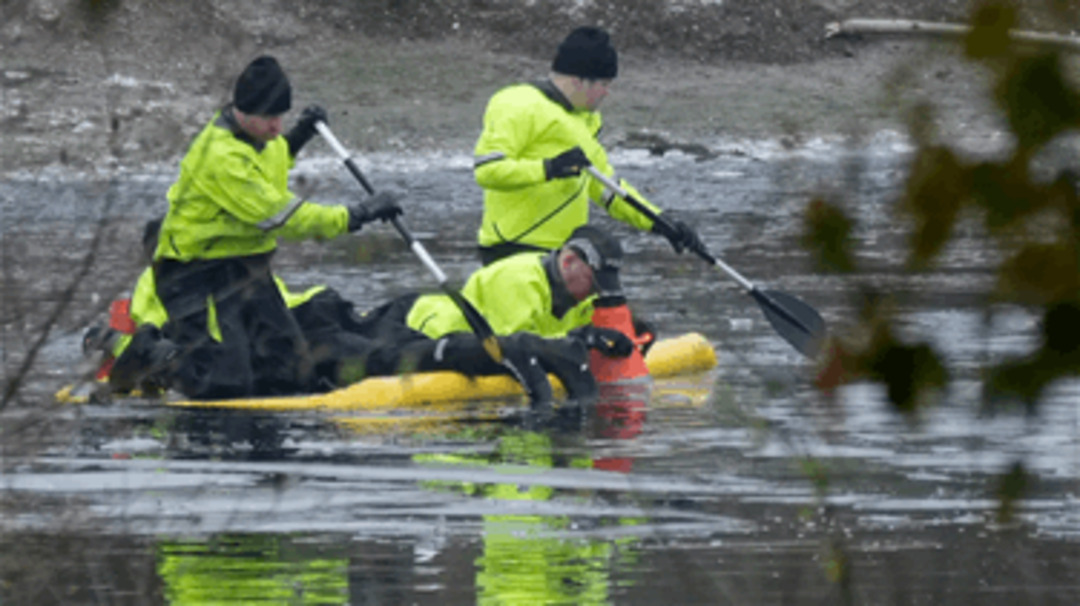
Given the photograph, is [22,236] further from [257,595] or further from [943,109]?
[943,109]

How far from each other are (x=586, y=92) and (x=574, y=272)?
1028 millimetres

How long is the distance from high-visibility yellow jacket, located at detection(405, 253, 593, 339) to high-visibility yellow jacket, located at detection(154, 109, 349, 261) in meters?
0.82

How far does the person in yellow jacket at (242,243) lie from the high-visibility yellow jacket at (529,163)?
618mm

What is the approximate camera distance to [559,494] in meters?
6.83

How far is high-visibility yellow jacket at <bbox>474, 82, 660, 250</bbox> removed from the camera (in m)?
9.84

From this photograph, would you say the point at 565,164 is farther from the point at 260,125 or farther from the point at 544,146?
the point at 260,125

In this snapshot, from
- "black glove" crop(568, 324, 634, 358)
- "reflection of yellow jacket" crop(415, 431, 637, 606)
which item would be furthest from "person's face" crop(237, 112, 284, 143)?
"reflection of yellow jacket" crop(415, 431, 637, 606)

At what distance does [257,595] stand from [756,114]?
906 inches

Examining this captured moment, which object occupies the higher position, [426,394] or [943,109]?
[943,109]

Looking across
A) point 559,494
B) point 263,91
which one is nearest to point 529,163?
point 263,91

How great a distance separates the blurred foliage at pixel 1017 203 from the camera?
2.31m

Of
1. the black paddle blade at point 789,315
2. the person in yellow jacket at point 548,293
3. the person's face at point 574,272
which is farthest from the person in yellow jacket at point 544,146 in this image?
the black paddle blade at point 789,315

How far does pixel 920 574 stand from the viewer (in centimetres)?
541

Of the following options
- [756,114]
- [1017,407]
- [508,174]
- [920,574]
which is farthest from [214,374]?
[756,114]
